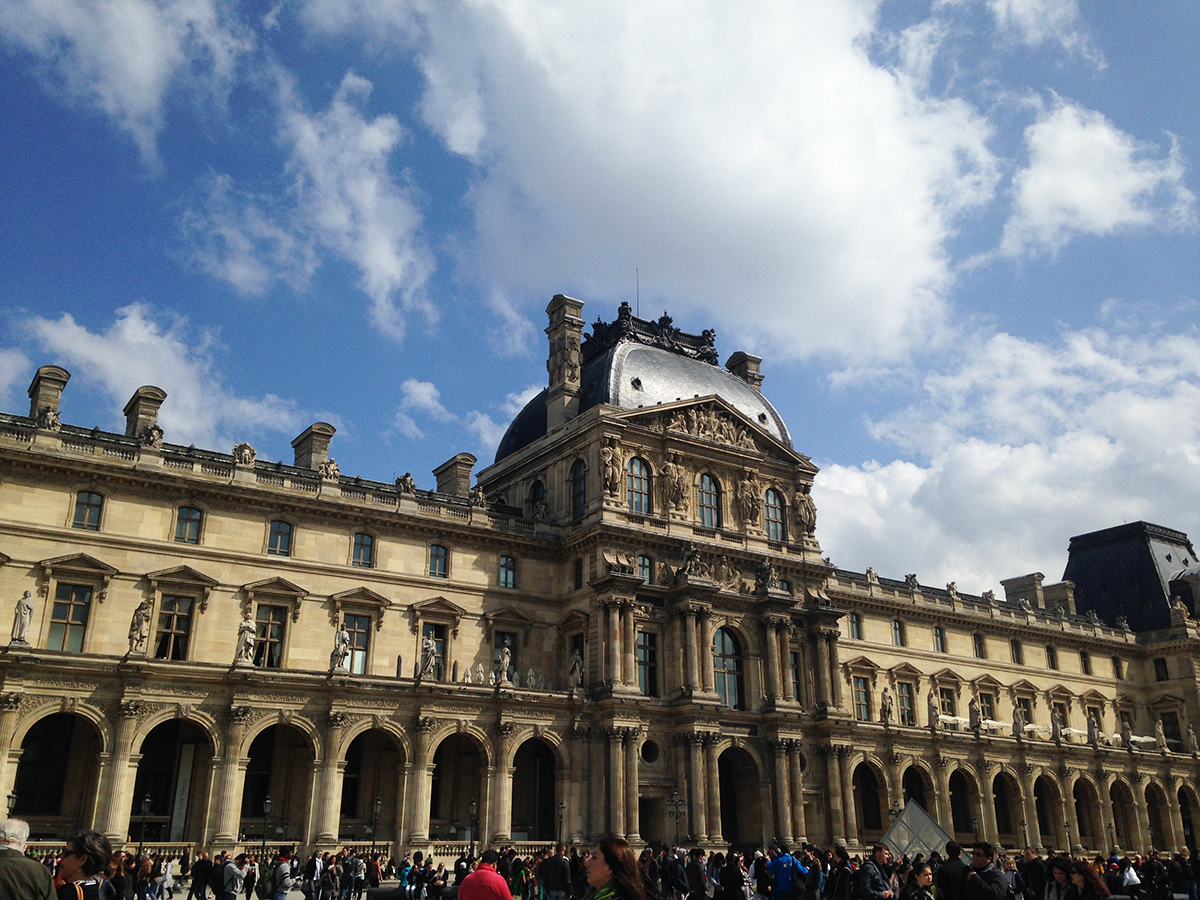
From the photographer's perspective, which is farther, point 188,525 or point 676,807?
point 676,807

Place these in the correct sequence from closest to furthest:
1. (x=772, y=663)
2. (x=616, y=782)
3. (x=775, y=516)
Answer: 1. (x=616, y=782)
2. (x=772, y=663)
3. (x=775, y=516)

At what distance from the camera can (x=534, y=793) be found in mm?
48219

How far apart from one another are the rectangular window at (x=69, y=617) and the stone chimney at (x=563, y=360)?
79.6ft

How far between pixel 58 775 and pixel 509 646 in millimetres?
19676

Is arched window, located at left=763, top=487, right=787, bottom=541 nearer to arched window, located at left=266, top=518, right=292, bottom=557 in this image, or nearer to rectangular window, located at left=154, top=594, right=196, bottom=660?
arched window, located at left=266, top=518, right=292, bottom=557

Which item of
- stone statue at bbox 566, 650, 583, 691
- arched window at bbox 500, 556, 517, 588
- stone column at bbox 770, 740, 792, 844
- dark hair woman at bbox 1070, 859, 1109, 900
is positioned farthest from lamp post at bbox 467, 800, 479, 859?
dark hair woman at bbox 1070, 859, 1109, 900

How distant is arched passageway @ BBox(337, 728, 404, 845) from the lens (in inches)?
1676

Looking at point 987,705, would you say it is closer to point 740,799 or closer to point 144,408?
point 740,799

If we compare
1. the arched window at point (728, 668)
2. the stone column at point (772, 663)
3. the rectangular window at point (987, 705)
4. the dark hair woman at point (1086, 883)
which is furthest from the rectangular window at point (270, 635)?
the rectangular window at point (987, 705)

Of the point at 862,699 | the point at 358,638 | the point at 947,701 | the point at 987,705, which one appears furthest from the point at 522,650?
the point at 987,705

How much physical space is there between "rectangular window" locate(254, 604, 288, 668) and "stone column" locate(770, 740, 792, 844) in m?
23.6

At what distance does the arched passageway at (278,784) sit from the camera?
135ft

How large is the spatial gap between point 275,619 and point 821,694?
27.6 m

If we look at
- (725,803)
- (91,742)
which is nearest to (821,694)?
(725,803)
